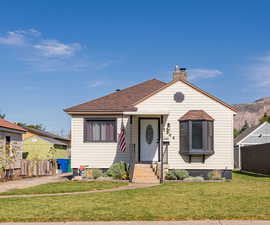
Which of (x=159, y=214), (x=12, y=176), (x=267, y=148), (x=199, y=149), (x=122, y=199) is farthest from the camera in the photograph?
(x=267, y=148)

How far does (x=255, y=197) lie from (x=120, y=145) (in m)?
8.81

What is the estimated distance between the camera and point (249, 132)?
42.3 m

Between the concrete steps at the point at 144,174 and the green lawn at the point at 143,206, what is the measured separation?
4.15 m

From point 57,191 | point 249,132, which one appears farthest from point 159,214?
point 249,132

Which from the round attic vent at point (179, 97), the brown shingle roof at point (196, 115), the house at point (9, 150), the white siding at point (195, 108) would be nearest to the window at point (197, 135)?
the brown shingle roof at point (196, 115)

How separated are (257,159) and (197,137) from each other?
9.55 m

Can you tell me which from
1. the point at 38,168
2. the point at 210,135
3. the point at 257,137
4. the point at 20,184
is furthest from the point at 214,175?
the point at 257,137

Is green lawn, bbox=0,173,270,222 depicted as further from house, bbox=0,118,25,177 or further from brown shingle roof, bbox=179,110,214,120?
house, bbox=0,118,25,177

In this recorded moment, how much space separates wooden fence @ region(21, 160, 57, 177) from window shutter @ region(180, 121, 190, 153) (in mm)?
9914

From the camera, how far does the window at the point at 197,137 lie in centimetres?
1822

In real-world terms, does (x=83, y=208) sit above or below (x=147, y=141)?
below

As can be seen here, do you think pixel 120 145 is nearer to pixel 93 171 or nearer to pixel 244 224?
pixel 93 171

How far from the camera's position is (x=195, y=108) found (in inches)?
744

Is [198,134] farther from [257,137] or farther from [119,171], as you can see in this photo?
[257,137]
